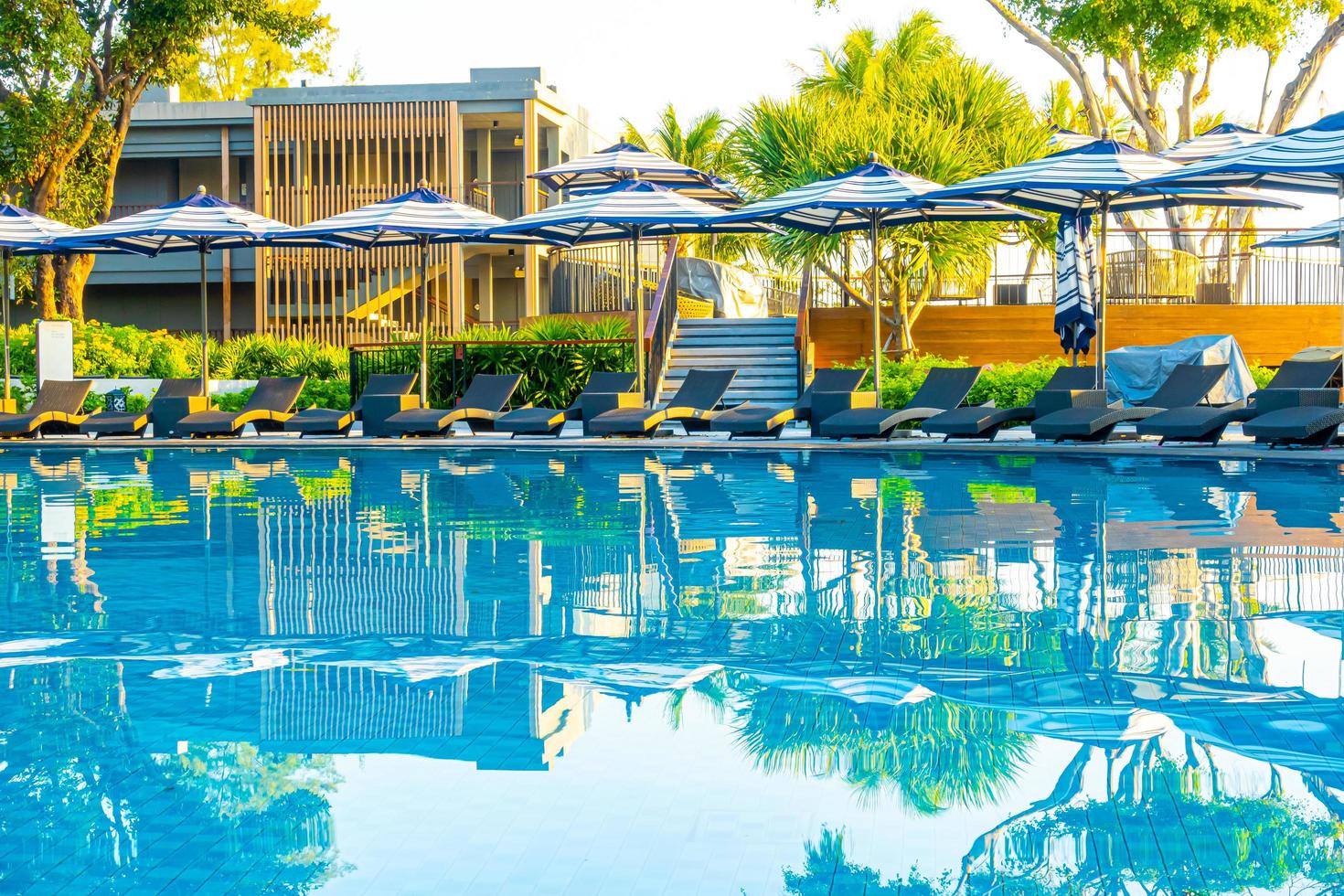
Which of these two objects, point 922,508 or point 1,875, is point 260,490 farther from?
point 1,875

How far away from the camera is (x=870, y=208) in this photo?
15.6 metres

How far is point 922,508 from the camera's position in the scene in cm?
964

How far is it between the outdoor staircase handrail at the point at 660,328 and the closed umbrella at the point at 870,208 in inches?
97.9

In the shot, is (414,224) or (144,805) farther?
(414,224)

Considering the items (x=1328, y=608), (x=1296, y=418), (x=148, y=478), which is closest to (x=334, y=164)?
(x=148, y=478)

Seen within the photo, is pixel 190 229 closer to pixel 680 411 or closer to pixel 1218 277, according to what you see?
pixel 680 411

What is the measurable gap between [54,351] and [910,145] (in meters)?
12.2

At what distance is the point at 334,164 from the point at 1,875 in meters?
27.7

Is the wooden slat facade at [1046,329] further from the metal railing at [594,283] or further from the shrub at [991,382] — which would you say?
the metal railing at [594,283]

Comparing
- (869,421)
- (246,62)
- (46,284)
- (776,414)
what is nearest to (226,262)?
(46,284)

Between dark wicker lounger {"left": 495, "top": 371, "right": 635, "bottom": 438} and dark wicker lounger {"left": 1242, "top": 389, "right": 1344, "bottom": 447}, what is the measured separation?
6.67 metres

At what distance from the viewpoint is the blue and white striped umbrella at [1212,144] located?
16.4m

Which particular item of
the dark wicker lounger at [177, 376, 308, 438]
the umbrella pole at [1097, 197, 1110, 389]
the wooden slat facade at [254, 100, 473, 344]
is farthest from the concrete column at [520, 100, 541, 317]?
the umbrella pole at [1097, 197, 1110, 389]

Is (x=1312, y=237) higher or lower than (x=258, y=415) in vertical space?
higher
